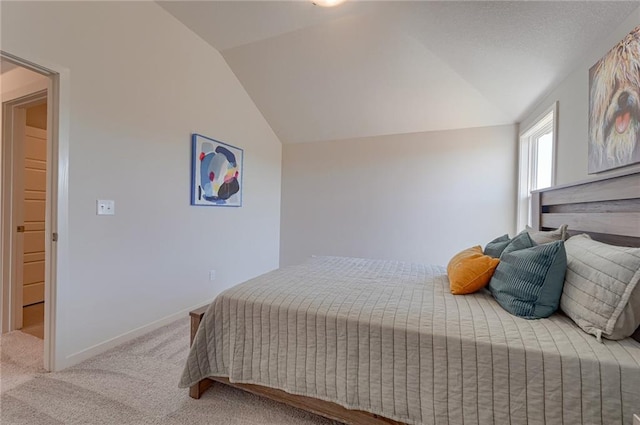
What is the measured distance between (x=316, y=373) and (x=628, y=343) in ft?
4.06

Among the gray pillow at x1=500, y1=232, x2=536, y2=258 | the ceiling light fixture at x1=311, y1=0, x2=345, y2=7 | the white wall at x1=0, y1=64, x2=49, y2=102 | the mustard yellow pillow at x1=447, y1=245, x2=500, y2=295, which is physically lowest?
the mustard yellow pillow at x1=447, y1=245, x2=500, y2=295

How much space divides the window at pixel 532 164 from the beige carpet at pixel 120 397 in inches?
119

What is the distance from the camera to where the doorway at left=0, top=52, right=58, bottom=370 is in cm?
188

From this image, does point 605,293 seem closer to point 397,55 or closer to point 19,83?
point 397,55

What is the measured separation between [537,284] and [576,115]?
1511 mm

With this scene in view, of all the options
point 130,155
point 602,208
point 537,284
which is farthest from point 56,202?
point 602,208

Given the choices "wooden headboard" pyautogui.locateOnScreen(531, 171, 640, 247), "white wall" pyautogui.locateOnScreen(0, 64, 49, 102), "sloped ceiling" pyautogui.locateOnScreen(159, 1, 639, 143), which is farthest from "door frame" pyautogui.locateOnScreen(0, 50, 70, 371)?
"wooden headboard" pyautogui.locateOnScreen(531, 171, 640, 247)

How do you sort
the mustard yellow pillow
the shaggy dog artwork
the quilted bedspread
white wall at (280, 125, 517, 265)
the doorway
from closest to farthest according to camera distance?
the quilted bedspread < the shaggy dog artwork < the mustard yellow pillow < the doorway < white wall at (280, 125, 517, 265)

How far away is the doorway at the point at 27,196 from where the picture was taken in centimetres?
188

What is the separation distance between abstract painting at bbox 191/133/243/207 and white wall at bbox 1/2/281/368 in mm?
95

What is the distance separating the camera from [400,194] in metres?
3.85

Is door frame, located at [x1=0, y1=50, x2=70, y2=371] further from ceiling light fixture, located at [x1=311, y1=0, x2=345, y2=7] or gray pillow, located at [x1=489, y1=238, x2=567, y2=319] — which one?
gray pillow, located at [x1=489, y1=238, x2=567, y2=319]

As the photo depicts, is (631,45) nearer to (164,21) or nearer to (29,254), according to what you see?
(164,21)

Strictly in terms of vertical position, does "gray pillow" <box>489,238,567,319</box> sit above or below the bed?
above
